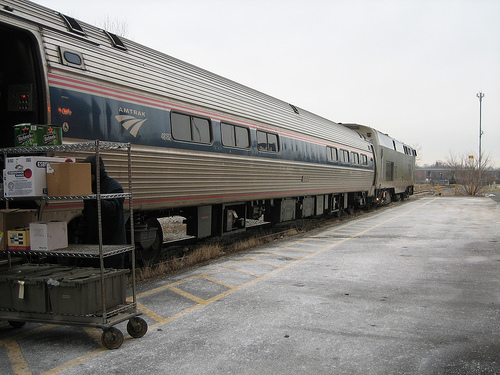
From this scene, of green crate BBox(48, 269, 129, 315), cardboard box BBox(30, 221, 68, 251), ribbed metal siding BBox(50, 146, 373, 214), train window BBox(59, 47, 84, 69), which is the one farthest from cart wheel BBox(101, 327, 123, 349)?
train window BBox(59, 47, 84, 69)

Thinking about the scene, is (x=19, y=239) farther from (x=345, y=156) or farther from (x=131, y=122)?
(x=345, y=156)

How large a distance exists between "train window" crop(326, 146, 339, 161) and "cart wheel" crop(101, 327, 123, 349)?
41.6ft

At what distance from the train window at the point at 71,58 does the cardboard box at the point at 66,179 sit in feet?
7.03

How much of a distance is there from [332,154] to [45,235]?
13.3m

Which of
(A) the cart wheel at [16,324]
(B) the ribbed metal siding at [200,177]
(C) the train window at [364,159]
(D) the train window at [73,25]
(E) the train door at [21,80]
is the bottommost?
(A) the cart wheel at [16,324]

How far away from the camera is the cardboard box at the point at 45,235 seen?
4277 mm

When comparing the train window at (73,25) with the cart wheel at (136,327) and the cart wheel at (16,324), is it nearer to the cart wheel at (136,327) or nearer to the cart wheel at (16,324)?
the cart wheel at (16,324)

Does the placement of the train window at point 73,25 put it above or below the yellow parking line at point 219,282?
above

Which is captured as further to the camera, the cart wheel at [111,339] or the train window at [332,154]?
the train window at [332,154]

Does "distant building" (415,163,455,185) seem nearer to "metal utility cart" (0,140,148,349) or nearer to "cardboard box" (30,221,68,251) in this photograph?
"metal utility cart" (0,140,148,349)

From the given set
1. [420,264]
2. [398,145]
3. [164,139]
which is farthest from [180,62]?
[398,145]

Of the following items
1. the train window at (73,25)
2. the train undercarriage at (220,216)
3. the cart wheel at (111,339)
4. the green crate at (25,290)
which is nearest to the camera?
the cart wheel at (111,339)

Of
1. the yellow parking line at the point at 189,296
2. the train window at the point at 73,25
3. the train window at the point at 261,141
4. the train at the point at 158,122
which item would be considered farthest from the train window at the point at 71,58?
the train window at the point at 261,141

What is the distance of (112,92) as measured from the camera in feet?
21.7
